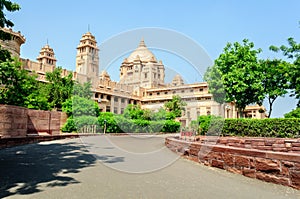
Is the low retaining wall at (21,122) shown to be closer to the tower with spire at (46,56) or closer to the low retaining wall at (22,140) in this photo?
the low retaining wall at (22,140)

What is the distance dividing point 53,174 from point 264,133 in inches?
613

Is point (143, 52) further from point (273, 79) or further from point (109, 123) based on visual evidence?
point (273, 79)

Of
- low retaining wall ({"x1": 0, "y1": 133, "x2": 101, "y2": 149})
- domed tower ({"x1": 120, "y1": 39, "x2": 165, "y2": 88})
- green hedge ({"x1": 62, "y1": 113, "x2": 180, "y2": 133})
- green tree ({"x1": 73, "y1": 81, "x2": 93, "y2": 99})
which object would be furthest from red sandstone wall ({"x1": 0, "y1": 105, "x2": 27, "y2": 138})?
green tree ({"x1": 73, "y1": 81, "x2": 93, "y2": 99})

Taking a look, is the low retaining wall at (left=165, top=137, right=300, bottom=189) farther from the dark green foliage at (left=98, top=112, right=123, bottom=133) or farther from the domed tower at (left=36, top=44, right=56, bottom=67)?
the domed tower at (left=36, top=44, right=56, bottom=67)

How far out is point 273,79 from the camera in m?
26.9

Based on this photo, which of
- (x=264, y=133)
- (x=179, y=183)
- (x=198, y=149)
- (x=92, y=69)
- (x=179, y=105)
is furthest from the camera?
(x=92, y=69)

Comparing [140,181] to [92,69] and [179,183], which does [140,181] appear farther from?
[92,69]

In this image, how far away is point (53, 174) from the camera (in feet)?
18.1

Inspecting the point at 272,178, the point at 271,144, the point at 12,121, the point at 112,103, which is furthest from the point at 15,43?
the point at 272,178

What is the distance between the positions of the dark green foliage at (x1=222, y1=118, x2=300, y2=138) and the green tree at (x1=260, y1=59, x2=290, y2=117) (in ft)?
31.4

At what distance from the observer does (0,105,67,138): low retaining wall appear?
1085 centimetres

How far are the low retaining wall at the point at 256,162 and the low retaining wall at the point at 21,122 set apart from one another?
838 cm

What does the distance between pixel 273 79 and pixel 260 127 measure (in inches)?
454

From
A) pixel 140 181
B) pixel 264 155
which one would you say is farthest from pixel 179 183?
pixel 264 155
